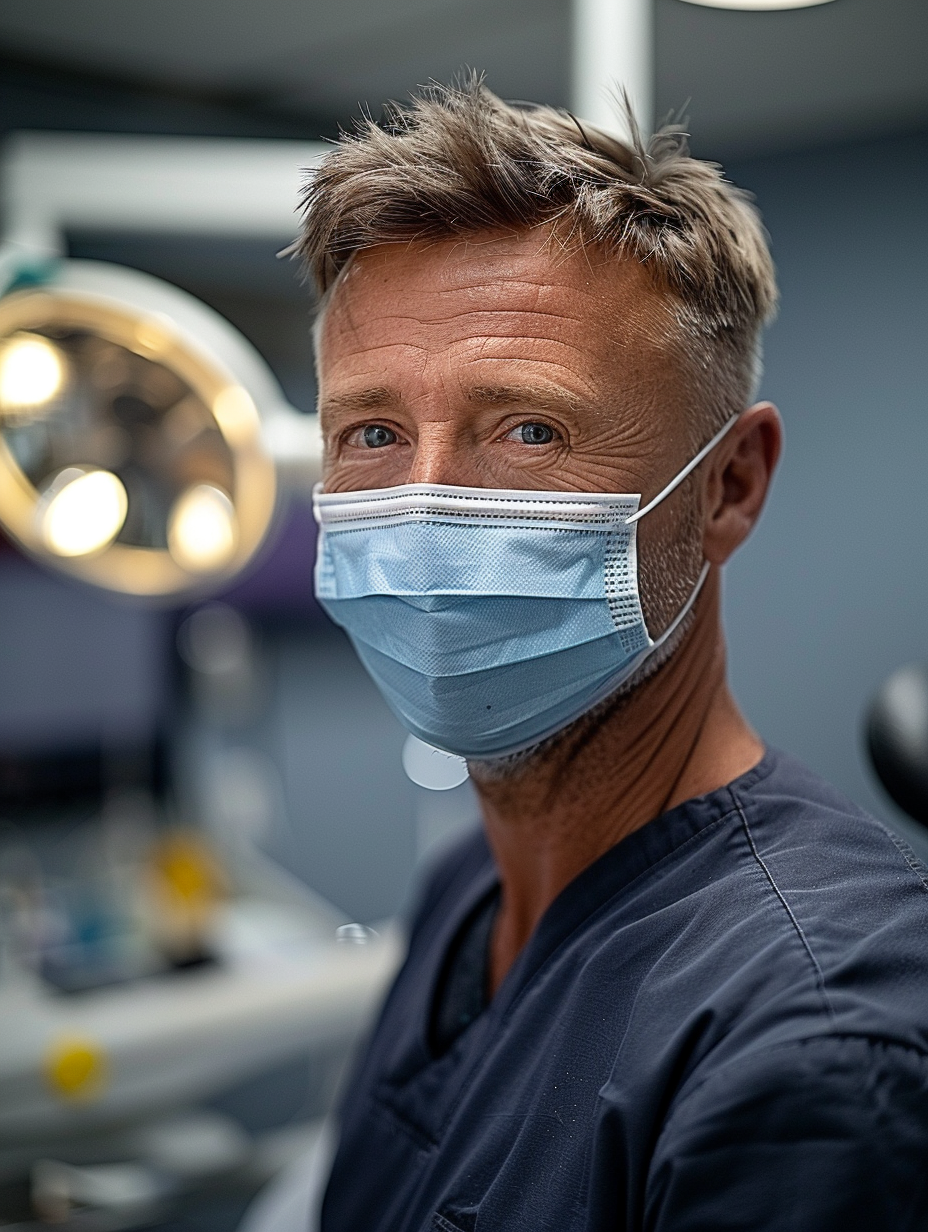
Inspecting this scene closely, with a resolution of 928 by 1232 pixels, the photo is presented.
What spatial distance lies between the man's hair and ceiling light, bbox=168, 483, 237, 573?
0.37m

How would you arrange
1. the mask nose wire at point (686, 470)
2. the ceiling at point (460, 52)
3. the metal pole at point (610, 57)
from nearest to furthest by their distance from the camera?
→ the mask nose wire at point (686, 470), the metal pole at point (610, 57), the ceiling at point (460, 52)

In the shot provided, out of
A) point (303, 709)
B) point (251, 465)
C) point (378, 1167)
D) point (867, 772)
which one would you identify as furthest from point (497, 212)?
point (303, 709)

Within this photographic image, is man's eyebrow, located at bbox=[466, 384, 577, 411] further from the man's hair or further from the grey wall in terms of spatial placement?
the grey wall

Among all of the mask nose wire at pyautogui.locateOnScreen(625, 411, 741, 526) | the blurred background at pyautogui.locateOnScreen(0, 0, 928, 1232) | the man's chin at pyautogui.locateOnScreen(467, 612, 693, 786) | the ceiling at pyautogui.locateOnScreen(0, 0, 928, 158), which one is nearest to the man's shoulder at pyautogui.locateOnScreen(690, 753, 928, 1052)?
the man's chin at pyautogui.locateOnScreen(467, 612, 693, 786)

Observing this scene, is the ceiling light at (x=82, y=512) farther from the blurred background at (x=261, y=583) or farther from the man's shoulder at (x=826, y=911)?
the man's shoulder at (x=826, y=911)

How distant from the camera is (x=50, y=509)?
1.29 meters

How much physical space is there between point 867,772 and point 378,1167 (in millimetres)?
2368

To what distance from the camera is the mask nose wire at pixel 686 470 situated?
0.94 m

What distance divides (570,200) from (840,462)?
2.54 metres

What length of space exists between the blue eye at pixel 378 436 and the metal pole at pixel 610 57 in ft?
1.14

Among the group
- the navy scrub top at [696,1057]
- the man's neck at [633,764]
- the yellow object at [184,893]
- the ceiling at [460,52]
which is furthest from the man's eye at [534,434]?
the yellow object at [184,893]

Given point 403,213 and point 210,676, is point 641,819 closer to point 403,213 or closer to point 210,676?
point 403,213

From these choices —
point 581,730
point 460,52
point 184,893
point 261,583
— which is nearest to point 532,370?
point 581,730

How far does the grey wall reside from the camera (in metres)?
3.11
